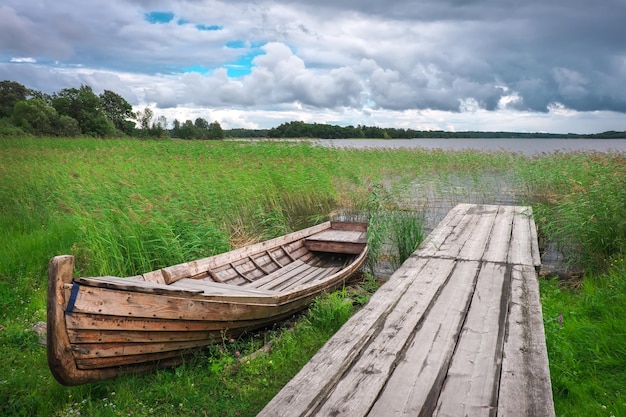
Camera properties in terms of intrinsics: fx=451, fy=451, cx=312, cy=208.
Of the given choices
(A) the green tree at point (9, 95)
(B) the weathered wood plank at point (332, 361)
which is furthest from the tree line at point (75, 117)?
(B) the weathered wood plank at point (332, 361)

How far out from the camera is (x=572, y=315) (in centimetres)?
480

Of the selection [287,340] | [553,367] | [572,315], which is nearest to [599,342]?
[553,367]

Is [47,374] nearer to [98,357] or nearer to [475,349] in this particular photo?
[98,357]

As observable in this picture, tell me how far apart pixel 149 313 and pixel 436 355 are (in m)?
2.23

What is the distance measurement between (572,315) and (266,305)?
10.7 ft

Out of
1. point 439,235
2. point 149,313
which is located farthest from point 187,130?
point 149,313

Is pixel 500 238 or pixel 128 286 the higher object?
pixel 128 286

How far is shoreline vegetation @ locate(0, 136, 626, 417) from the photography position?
12.3 ft

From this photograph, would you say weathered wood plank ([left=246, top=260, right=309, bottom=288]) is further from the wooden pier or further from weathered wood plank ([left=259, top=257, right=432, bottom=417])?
weathered wood plank ([left=259, top=257, right=432, bottom=417])

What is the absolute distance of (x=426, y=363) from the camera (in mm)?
2521

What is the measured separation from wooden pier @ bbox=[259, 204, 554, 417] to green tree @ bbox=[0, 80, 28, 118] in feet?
141

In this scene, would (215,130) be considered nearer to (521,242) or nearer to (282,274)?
(282,274)

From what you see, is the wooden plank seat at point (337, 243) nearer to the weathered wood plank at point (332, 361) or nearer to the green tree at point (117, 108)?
the weathered wood plank at point (332, 361)

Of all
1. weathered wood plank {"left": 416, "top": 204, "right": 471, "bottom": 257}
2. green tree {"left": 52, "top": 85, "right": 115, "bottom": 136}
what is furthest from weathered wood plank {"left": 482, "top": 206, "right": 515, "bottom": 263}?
green tree {"left": 52, "top": 85, "right": 115, "bottom": 136}
